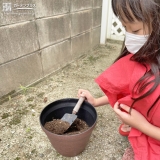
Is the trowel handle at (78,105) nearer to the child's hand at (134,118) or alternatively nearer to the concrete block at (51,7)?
the child's hand at (134,118)

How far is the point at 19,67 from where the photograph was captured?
1794 mm

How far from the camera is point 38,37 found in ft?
6.24

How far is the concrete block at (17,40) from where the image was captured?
1.59 meters

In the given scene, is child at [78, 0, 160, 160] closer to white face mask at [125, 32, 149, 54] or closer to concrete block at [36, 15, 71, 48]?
white face mask at [125, 32, 149, 54]

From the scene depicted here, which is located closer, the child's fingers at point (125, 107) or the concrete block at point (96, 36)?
the child's fingers at point (125, 107)

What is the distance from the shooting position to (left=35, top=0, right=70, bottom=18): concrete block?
5.97ft

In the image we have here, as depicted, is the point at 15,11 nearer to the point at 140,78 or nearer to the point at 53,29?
the point at 53,29

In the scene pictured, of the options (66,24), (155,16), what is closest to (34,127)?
(155,16)

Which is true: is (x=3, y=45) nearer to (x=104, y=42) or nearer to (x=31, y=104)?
(x=31, y=104)

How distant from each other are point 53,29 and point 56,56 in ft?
1.10

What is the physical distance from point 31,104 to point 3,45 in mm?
587

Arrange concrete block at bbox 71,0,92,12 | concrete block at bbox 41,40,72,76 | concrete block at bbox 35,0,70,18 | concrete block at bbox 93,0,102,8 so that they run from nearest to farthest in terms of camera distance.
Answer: concrete block at bbox 35,0,70,18 → concrete block at bbox 41,40,72,76 → concrete block at bbox 71,0,92,12 → concrete block at bbox 93,0,102,8

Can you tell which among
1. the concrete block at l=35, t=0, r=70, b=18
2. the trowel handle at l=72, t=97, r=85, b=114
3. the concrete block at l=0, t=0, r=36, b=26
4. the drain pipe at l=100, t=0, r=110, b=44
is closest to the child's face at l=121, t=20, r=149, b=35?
the trowel handle at l=72, t=97, r=85, b=114

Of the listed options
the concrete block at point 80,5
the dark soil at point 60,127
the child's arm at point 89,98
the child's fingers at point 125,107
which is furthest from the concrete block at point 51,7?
the child's fingers at point 125,107
